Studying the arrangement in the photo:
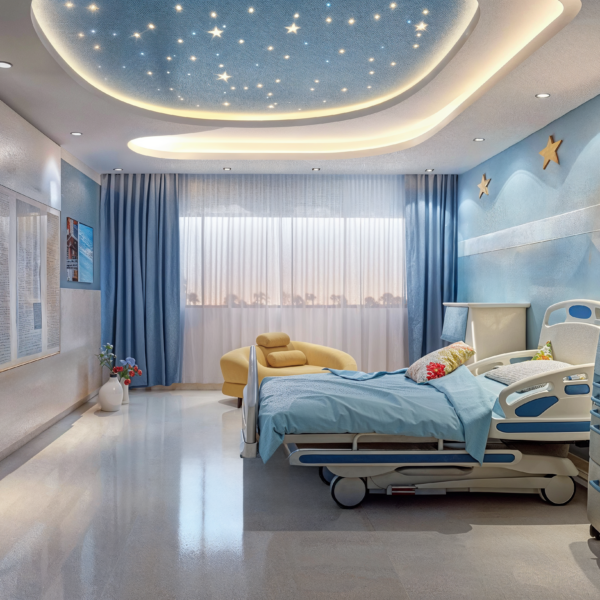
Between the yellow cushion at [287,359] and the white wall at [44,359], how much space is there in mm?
1968

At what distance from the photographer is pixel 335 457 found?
2971mm

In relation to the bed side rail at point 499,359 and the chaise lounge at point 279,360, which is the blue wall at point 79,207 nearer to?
the chaise lounge at point 279,360

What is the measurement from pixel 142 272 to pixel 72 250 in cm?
111

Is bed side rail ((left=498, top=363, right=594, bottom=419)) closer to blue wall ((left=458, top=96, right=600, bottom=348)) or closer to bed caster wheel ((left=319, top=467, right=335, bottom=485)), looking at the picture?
blue wall ((left=458, top=96, right=600, bottom=348))

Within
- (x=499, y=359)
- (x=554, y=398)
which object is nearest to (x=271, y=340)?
(x=499, y=359)

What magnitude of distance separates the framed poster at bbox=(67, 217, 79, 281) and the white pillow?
4.01 m

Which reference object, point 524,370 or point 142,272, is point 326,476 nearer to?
point 524,370

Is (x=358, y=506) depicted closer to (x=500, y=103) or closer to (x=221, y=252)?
(x=500, y=103)

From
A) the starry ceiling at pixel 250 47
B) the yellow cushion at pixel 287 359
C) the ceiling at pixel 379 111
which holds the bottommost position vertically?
the yellow cushion at pixel 287 359

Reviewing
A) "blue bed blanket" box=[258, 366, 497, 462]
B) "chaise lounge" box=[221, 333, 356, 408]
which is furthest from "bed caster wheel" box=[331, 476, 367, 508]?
"chaise lounge" box=[221, 333, 356, 408]

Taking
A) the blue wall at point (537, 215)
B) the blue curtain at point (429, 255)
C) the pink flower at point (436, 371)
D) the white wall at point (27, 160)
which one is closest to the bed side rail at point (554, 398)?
the pink flower at point (436, 371)

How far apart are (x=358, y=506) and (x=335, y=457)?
1.09 ft

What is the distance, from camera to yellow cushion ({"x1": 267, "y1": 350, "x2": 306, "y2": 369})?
5666 mm

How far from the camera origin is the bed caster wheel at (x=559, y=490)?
304 cm
